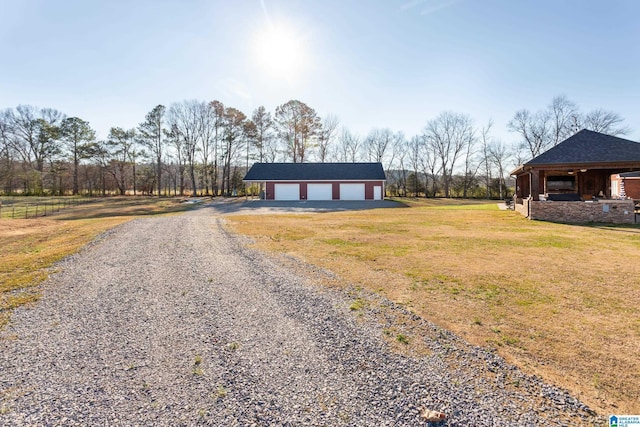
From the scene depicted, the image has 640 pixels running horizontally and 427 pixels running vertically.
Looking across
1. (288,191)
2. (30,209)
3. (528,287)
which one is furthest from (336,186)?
(528,287)

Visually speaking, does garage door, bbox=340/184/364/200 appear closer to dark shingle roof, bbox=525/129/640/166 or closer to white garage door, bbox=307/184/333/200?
white garage door, bbox=307/184/333/200

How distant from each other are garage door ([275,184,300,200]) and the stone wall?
21.7m

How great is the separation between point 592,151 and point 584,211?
3191 millimetres

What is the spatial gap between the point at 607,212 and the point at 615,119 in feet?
102

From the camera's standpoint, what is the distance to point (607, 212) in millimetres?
14164

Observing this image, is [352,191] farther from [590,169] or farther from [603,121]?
[603,121]

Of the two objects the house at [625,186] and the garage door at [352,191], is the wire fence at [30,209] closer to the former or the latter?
the garage door at [352,191]

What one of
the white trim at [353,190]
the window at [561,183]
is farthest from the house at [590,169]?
the white trim at [353,190]

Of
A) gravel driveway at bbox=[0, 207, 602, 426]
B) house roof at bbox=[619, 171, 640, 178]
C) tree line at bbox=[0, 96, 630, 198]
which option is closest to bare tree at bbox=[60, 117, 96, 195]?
tree line at bbox=[0, 96, 630, 198]

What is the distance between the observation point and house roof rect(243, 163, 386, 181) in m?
32.7

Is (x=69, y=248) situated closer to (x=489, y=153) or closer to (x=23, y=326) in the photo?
(x=23, y=326)

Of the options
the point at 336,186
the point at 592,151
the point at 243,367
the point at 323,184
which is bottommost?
the point at 243,367

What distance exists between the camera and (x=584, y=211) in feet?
47.8

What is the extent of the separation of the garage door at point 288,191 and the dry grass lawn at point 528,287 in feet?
68.7
